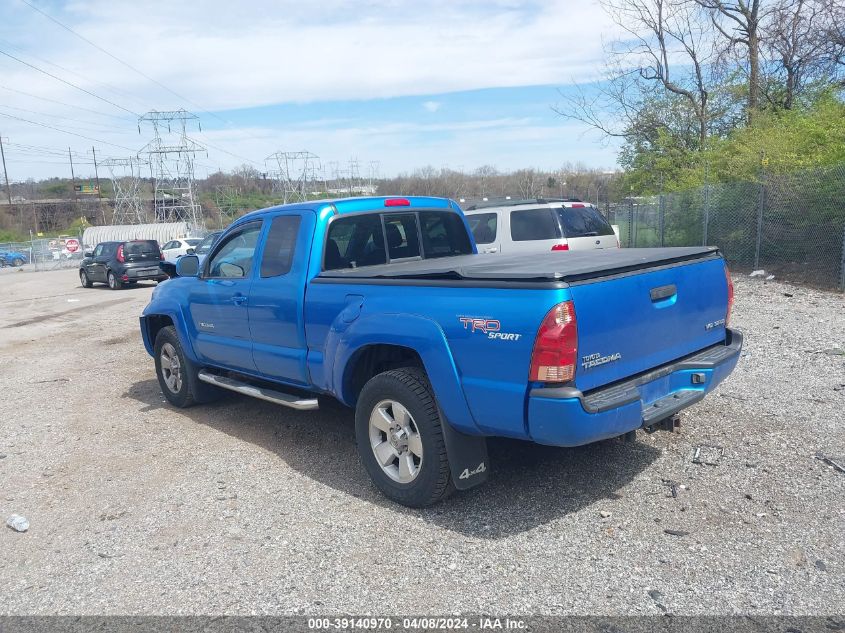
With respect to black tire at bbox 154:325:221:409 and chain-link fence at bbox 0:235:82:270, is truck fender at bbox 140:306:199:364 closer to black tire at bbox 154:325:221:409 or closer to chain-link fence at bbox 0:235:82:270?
black tire at bbox 154:325:221:409

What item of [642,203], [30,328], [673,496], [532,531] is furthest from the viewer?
[642,203]

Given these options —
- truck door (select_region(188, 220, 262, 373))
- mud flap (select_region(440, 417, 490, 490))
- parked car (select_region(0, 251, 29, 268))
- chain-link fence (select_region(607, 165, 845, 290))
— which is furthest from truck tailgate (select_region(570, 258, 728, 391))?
parked car (select_region(0, 251, 29, 268))

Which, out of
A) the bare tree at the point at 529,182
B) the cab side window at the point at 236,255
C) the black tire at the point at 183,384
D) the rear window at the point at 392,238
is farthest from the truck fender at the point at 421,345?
the bare tree at the point at 529,182

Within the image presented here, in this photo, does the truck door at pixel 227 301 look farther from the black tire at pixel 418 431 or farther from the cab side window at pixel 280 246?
the black tire at pixel 418 431

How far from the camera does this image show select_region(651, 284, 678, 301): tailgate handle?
4055 millimetres

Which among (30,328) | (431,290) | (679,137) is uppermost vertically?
(679,137)

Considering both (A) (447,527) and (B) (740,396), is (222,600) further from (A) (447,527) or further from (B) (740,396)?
(B) (740,396)

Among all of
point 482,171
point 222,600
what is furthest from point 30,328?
point 482,171

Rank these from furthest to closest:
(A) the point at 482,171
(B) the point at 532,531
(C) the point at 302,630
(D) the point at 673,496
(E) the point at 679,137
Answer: (A) the point at 482,171 < (E) the point at 679,137 < (D) the point at 673,496 < (B) the point at 532,531 < (C) the point at 302,630

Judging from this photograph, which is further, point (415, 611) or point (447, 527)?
point (447, 527)

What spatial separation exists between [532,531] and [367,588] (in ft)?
3.54

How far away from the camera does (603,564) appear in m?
3.65

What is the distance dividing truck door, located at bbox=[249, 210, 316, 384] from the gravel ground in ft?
2.59

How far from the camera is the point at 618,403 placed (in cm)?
369
